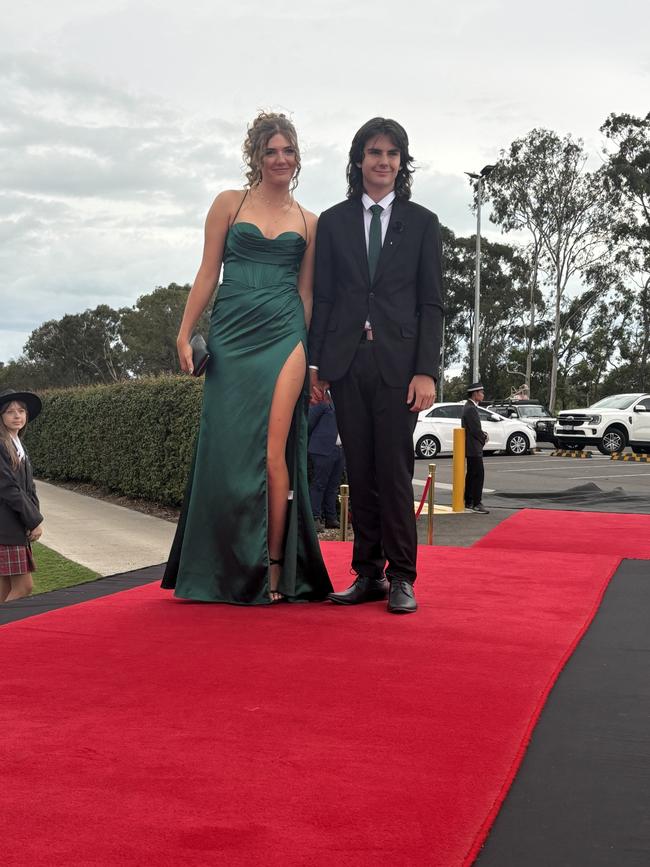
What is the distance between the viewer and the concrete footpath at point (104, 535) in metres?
8.99

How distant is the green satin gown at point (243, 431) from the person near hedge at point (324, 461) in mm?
5500

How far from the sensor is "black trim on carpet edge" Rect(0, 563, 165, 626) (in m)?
4.02

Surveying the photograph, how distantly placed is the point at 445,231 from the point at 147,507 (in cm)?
3879

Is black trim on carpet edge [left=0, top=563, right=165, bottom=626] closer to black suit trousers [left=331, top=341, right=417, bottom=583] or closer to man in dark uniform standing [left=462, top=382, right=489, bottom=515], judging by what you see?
black suit trousers [left=331, top=341, right=417, bottom=583]

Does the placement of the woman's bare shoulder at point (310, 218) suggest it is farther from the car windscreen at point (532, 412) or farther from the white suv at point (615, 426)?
the car windscreen at point (532, 412)

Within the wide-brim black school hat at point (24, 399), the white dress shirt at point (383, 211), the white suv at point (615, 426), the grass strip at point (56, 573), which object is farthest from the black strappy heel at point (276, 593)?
the white suv at point (615, 426)

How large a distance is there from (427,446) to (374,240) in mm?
19045

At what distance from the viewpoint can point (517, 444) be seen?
24.6 m

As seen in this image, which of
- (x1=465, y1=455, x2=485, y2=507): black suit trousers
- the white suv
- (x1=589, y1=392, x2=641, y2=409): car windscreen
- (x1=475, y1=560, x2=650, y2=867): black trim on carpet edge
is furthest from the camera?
(x1=589, y1=392, x2=641, y2=409): car windscreen

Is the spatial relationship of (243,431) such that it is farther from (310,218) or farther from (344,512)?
(344,512)

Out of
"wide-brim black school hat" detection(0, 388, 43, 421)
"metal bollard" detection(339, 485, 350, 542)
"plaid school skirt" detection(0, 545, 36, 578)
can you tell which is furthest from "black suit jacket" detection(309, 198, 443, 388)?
"metal bollard" detection(339, 485, 350, 542)

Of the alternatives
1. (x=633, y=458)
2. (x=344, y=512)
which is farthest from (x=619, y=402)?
(x=344, y=512)

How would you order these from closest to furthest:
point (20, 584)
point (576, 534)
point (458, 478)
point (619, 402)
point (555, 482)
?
1. point (20, 584)
2. point (576, 534)
3. point (458, 478)
4. point (555, 482)
5. point (619, 402)

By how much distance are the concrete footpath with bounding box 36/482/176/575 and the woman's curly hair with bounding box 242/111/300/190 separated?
382cm
